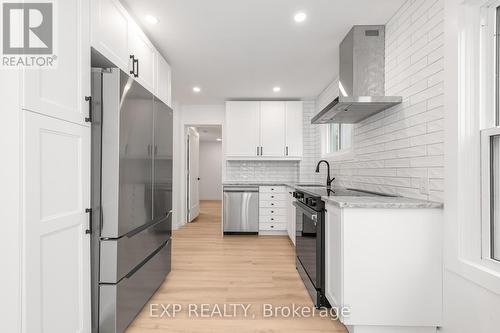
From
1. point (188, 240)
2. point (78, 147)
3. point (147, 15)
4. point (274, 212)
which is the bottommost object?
point (188, 240)

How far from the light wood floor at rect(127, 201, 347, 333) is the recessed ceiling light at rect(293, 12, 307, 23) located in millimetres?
2471

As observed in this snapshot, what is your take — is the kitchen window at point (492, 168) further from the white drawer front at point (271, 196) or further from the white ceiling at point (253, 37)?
the white drawer front at point (271, 196)

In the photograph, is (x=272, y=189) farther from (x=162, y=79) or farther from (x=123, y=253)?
(x=123, y=253)

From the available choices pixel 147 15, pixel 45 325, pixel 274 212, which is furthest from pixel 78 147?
pixel 274 212

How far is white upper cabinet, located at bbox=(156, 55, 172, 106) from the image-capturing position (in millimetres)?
2963

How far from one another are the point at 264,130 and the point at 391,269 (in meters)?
3.59

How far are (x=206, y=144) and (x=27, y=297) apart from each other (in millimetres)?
9762

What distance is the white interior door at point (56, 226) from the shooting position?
3.93 feet

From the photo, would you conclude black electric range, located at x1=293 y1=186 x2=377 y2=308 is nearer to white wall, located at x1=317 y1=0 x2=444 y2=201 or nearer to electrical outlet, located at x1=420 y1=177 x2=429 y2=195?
white wall, located at x1=317 y1=0 x2=444 y2=201

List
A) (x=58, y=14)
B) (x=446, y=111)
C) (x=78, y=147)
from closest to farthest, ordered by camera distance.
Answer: (x=58, y=14) → (x=78, y=147) → (x=446, y=111)

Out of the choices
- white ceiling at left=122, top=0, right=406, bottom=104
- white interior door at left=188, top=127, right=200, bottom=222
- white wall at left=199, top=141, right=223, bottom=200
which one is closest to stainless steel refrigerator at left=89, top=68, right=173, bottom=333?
white ceiling at left=122, top=0, right=406, bottom=104

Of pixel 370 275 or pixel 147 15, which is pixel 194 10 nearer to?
pixel 147 15

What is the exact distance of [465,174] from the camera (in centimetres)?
158

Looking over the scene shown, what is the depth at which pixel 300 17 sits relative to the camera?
2.35 metres
